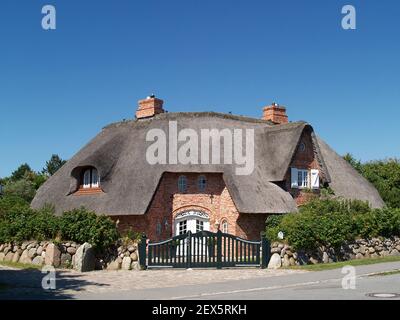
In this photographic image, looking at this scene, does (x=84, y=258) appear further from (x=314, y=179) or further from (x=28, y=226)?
(x=314, y=179)

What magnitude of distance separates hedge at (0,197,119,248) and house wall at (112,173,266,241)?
648 cm

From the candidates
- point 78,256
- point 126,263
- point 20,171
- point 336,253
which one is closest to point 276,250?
point 336,253

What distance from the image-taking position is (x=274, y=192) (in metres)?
32.2

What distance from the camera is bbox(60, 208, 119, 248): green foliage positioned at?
2312cm

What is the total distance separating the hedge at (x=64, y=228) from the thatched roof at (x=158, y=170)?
5.74 meters

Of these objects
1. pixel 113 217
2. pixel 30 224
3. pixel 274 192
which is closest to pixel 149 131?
pixel 113 217

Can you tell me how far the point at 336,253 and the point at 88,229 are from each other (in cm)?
1086

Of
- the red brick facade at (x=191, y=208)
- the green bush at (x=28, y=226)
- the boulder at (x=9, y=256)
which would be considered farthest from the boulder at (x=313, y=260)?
the boulder at (x=9, y=256)

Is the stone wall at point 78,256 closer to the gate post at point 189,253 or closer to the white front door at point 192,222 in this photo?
the gate post at point 189,253

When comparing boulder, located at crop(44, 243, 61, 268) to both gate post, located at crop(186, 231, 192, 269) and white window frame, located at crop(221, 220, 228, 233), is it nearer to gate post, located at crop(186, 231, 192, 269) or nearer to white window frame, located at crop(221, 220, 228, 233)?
gate post, located at crop(186, 231, 192, 269)

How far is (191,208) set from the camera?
106 feet
